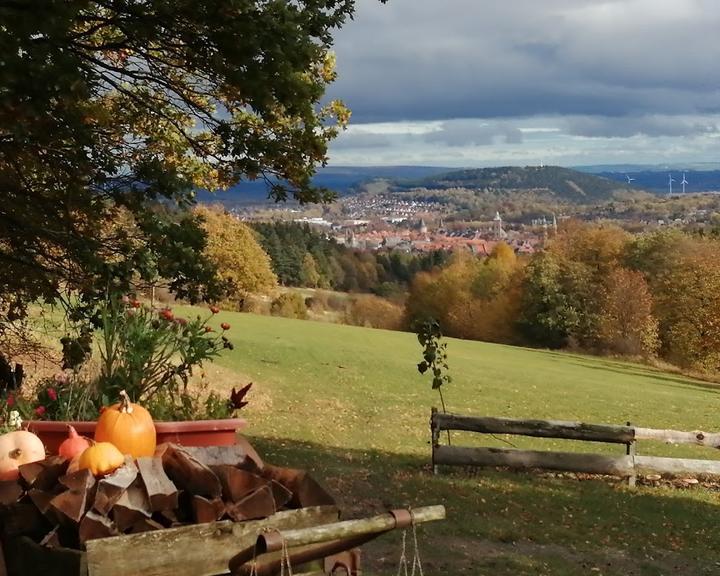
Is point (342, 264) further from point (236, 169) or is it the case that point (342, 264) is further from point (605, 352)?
point (236, 169)

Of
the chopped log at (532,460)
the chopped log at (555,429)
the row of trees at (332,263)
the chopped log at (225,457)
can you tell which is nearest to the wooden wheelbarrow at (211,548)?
the chopped log at (225,457)

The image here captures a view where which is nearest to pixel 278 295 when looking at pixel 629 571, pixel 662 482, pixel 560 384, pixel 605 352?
pixel 605 352

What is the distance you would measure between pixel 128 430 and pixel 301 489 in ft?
2.78

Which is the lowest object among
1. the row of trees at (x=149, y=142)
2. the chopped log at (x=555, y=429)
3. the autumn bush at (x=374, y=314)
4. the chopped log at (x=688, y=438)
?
the autumn bush at (x=374, y=314)

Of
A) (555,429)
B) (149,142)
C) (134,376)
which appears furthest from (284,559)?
(555,429)

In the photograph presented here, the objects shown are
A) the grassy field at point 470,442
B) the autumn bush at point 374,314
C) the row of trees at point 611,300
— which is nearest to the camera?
the grassy field at point 470,442

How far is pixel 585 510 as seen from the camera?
10.6 metres

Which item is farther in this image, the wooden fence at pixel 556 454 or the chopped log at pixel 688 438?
the chopped log at pixel 688 438

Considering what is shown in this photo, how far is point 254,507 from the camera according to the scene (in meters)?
2.64

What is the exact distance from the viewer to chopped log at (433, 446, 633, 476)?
39.6ft

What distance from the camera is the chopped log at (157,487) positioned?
2572 mm

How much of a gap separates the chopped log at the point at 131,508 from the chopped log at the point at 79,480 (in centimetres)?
12

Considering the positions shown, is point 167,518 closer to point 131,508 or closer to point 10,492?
point 131,508

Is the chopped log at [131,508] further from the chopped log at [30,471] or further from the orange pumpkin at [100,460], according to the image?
the chopped log at [30,471]
